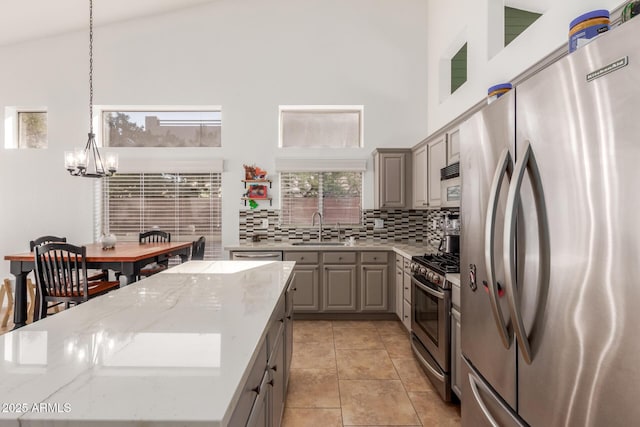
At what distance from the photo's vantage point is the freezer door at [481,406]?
122 centimetres

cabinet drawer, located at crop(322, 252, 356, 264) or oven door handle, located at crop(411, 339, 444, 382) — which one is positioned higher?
cabinet drawer, located at crop(322, 252, 356, 264)

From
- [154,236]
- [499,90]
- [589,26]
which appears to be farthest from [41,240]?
[589,26]

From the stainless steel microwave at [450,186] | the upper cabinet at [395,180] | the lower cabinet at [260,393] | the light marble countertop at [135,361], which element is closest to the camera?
the light marble countertop at [135,361]

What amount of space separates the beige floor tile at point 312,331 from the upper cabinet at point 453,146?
2201 mm

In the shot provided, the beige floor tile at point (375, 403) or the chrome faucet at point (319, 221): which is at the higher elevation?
the chrome faucet at point (319, 221)

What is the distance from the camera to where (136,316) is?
1181mm

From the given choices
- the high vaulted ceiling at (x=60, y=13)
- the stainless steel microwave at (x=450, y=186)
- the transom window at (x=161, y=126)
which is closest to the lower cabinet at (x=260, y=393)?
the stainless steel microwave at (x=450, y=186)

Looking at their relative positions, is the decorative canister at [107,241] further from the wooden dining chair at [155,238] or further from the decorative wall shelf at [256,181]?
the decorative wall shelf at [256,181]

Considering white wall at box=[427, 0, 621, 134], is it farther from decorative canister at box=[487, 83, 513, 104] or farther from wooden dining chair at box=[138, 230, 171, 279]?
wooden dining chair at box=[138, 230, 171, 279]

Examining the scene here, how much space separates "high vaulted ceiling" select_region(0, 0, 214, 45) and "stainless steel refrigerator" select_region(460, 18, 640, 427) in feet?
15.9

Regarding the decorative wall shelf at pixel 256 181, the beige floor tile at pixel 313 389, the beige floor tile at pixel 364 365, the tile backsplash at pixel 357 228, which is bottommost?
the beige floor tile at pixel 364 365

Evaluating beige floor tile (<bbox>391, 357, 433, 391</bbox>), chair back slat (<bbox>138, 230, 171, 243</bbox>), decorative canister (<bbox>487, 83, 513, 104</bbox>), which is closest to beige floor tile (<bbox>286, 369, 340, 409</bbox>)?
beige floor tile (<bbox>391, 357, 433, 391</bbox>)

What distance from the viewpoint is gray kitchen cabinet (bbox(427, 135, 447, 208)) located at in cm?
318

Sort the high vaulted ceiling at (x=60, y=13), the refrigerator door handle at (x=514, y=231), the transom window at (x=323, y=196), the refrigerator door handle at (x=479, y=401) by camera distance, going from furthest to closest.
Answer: the transom window at (x=323, y=196), the high vaulted ceiling at (x=60, y=13), the refrigerator door handle at (x=479, y=401), the refrigerator door handle at (x=514, y=231)
